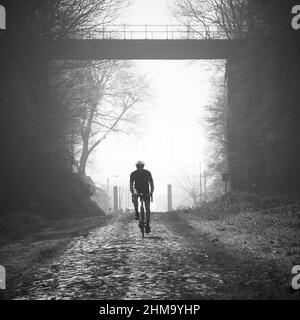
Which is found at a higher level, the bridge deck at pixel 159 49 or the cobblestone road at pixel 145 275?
the bridge deck at pixel 159 49

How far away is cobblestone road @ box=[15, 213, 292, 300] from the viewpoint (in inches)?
221

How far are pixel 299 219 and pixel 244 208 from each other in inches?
250

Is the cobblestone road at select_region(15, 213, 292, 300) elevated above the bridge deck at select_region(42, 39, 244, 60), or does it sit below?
below

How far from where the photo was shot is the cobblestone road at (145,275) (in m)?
5.62

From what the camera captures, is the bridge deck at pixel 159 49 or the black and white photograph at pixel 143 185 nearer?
the black and white photograph at pixel 143 185

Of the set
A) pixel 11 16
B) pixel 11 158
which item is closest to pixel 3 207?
pixel 11 158

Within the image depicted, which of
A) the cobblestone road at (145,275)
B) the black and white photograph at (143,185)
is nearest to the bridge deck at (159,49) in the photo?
the black and white photograph at (143,185)

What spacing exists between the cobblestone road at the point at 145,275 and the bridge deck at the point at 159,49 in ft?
59.3

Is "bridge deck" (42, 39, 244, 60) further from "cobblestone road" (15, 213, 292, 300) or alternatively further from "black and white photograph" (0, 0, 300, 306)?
"cobblestone road" (15, 213, 292, 300)

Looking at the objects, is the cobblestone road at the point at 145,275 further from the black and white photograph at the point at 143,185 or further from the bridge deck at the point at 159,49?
the bridge deck at the point at 159,49

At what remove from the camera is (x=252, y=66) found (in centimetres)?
2088

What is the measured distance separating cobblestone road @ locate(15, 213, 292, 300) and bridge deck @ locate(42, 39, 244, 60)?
1807 centimetres

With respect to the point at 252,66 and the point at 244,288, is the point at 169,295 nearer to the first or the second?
the point at 244,288

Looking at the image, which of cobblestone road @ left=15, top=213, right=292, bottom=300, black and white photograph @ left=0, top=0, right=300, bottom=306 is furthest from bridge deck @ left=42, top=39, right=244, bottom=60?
cobblestone road @ left=15, top=213, right=292, bottom=300
